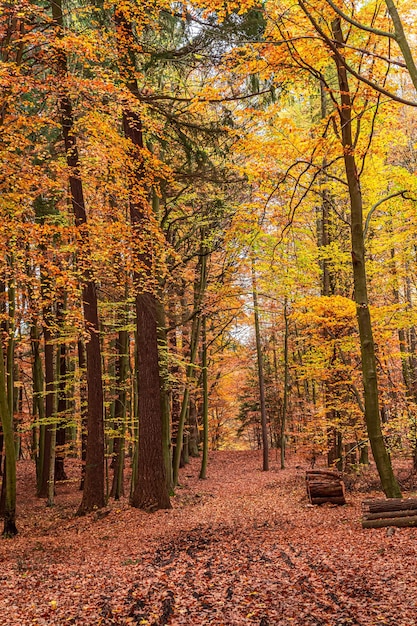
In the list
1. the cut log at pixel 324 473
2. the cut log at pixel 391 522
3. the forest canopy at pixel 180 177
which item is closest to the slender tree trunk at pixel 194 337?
the forest canopy at pixel 180 177

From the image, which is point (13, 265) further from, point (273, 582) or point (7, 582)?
point (273, 582)

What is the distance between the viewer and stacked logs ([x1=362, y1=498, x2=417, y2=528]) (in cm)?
790

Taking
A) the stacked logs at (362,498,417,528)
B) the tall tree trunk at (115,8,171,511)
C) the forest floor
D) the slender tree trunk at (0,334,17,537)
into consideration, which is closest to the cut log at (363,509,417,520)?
the stacked logs at (362,498,417,528)

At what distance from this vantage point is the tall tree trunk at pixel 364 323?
29.1 ft

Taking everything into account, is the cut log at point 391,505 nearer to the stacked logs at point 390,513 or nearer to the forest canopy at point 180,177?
the stacked logs at point 390,513

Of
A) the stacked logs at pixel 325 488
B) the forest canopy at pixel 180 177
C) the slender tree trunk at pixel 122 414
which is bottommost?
the stacked logs at pixel 325 488

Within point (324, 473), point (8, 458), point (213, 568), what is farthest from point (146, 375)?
point (213, 568)

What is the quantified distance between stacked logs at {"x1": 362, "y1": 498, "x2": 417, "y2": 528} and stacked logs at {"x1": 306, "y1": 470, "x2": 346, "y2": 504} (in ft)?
9.62

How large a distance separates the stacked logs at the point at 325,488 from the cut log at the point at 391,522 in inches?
121

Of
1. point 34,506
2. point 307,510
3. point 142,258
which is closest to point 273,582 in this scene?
point 307,510

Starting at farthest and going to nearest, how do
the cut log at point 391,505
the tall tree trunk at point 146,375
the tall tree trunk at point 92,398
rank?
the tall tree trunk at point 92,398 < the tall tree trunk at point 146,375 < the cut log at point 391,505

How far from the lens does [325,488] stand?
452 inches

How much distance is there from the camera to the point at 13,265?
11.0 metres

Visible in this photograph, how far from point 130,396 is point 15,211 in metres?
8.51
